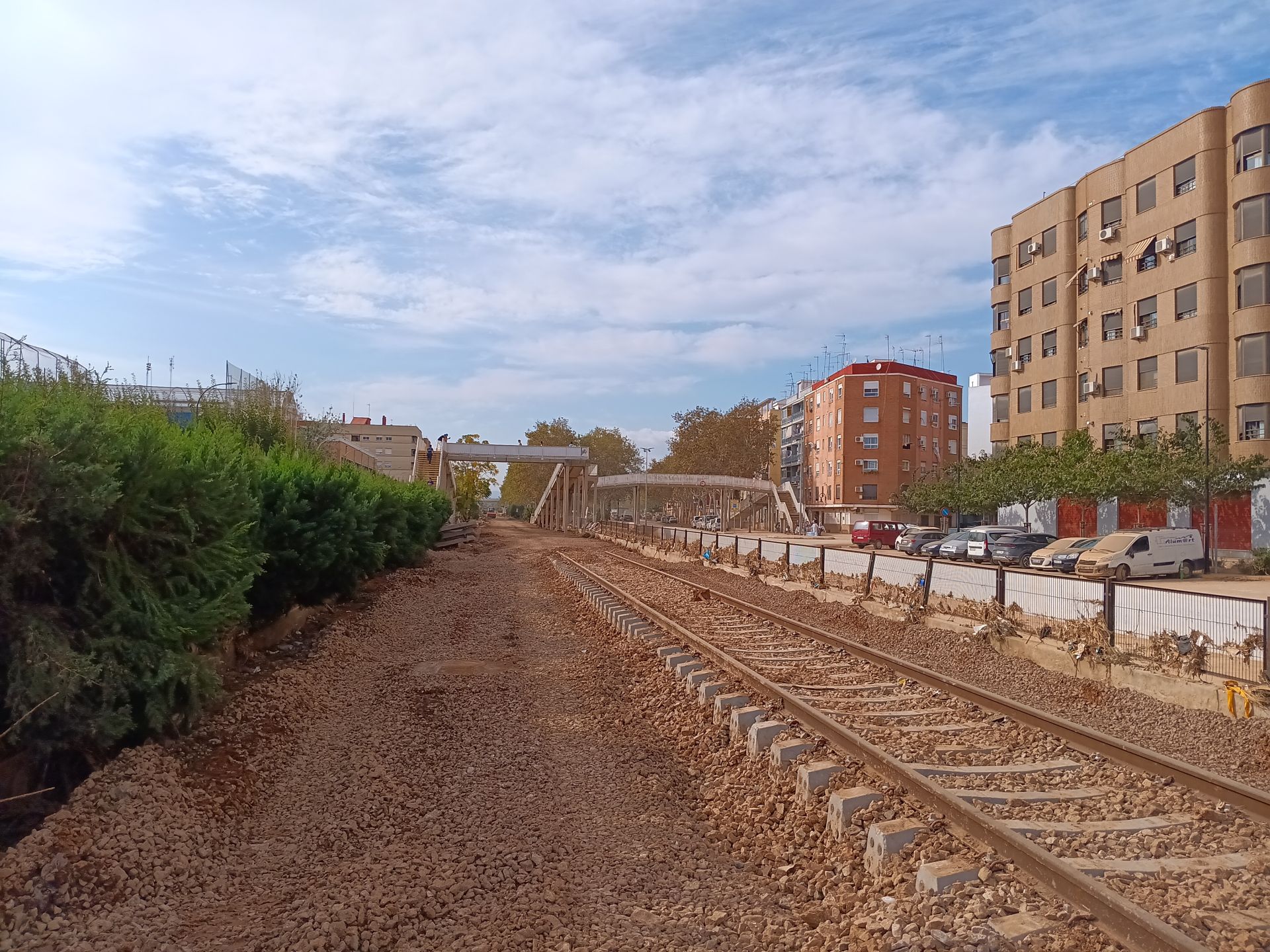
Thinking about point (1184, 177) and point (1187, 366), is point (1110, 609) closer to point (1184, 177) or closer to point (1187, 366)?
point (1187, 366)

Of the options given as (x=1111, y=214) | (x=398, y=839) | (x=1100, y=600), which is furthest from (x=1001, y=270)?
(x=398, y=839)

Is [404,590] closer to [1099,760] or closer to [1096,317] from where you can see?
[1099,760]

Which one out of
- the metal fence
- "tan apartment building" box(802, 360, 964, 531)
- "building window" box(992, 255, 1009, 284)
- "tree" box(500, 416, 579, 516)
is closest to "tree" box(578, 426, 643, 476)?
"tree" box(500, 416, 579, 516)

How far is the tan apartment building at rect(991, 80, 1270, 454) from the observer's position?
116 ft

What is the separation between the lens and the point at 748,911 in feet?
15.3

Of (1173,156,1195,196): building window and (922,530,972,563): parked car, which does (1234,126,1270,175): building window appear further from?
(922,530,972,563): parked car

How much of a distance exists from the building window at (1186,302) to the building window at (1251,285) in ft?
5.07

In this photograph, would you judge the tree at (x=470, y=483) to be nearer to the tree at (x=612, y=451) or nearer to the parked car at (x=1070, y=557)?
the tree at (x=612, y=451)

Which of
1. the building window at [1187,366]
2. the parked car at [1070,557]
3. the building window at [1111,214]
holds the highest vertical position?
the building window at [1111,214]

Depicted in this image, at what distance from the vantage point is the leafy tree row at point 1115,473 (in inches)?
1291

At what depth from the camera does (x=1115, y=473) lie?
34.7 metres

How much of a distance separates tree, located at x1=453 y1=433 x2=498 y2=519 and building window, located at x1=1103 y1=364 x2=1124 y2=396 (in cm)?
4760

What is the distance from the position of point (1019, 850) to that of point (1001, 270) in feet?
178

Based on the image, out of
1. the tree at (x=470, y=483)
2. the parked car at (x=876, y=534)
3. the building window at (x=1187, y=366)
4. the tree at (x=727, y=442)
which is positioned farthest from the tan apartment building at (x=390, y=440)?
the building window at (x=1187, y=366)
